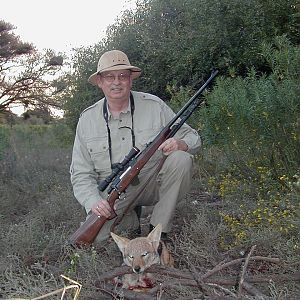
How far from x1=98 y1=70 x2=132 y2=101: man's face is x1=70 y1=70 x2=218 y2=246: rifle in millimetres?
590

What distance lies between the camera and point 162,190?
5062 mm

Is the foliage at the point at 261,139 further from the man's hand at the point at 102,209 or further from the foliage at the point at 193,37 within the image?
the foliage at the point at 193,37

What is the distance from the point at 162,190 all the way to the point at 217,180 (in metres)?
1.98

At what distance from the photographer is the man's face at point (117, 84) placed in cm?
510

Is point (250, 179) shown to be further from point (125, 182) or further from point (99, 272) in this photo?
point (99, 272)

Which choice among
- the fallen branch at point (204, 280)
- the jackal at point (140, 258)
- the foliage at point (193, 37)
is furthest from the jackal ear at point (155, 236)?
the foliage at point (193, 37)

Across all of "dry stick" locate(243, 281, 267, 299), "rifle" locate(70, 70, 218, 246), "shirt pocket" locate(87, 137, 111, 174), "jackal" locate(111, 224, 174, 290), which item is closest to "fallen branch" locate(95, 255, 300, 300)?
"dry stick" locate(243, 281, 267, 299)

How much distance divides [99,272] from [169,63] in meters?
7.82

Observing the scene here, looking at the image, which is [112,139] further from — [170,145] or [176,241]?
[176,241]

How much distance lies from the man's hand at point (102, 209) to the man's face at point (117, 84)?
1.20 m

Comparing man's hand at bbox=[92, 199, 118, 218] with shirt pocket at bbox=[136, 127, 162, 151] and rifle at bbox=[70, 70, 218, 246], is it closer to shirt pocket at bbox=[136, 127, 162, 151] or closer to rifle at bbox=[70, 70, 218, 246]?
rifle at bbox=[70, 70, 218, 246]

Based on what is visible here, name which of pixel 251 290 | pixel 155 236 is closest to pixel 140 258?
pixel 155 236

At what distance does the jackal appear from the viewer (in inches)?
149

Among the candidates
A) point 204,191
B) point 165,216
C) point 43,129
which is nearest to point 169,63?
point 204,191
